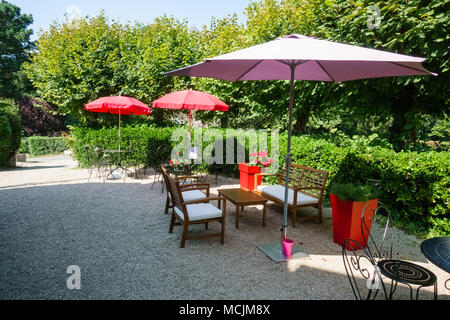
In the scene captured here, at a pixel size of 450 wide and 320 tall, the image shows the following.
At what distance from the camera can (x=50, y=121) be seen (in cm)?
3045

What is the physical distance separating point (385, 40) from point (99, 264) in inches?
304

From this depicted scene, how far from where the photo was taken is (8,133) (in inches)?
454

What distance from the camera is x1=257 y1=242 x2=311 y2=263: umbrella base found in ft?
12.8

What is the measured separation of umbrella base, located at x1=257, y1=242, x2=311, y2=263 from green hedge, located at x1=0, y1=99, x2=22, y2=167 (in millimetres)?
12269

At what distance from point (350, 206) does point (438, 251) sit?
1.70 m

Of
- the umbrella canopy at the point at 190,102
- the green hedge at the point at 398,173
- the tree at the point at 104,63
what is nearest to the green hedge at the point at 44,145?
the tree at the point at 104,63

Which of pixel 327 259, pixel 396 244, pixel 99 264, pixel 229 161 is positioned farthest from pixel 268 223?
pixel 229 161

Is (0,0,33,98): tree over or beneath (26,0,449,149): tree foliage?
over

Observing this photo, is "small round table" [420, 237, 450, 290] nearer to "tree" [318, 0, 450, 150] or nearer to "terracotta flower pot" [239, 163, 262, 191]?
"tree" [318, 0, 450, 150]

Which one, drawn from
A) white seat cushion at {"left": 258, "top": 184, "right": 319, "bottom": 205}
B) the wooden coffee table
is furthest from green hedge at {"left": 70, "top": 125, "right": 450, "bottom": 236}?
the wooden coffee table

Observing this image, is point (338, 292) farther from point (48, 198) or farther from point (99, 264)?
point (48, 198)

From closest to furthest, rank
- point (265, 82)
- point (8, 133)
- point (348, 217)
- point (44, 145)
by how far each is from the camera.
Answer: point (348, 217) < point (265, 82) < point (8, 133) < point (44, 145)

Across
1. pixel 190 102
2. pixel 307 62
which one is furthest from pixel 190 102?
pixel 307 62

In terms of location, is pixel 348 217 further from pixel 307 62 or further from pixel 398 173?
pixel 307 62
